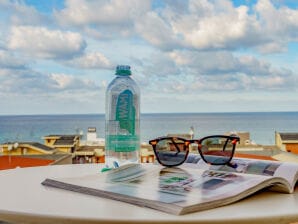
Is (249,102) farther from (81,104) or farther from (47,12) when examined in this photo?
(47,12)

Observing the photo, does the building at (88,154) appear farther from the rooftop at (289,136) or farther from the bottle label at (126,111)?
the bottle label at (126,111)

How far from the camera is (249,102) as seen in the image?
6391 mm

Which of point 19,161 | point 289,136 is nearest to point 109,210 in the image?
point 19,161

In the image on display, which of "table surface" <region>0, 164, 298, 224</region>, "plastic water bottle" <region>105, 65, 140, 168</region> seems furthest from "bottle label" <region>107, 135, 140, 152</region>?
"table surface" <region>0, 164, 298, 224</region>

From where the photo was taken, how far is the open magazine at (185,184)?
612 millimetres

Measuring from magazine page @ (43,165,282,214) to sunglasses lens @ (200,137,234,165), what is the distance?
7 cm

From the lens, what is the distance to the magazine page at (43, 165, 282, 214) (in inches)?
23.7

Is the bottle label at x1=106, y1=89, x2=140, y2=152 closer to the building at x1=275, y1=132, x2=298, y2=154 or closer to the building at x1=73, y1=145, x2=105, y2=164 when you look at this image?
the building at x1=73, y1=145, x2=105, y2=164

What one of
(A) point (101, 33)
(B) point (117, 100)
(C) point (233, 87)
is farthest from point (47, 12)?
(B) point (117, 100)

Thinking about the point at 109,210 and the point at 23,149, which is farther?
the point at 23,149

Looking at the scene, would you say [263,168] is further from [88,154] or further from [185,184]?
[88,154]

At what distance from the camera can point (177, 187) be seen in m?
0.70

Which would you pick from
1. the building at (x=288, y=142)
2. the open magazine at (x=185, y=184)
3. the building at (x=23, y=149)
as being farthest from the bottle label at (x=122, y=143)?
the building at (x=288, y=142)

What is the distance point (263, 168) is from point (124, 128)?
0.37m
